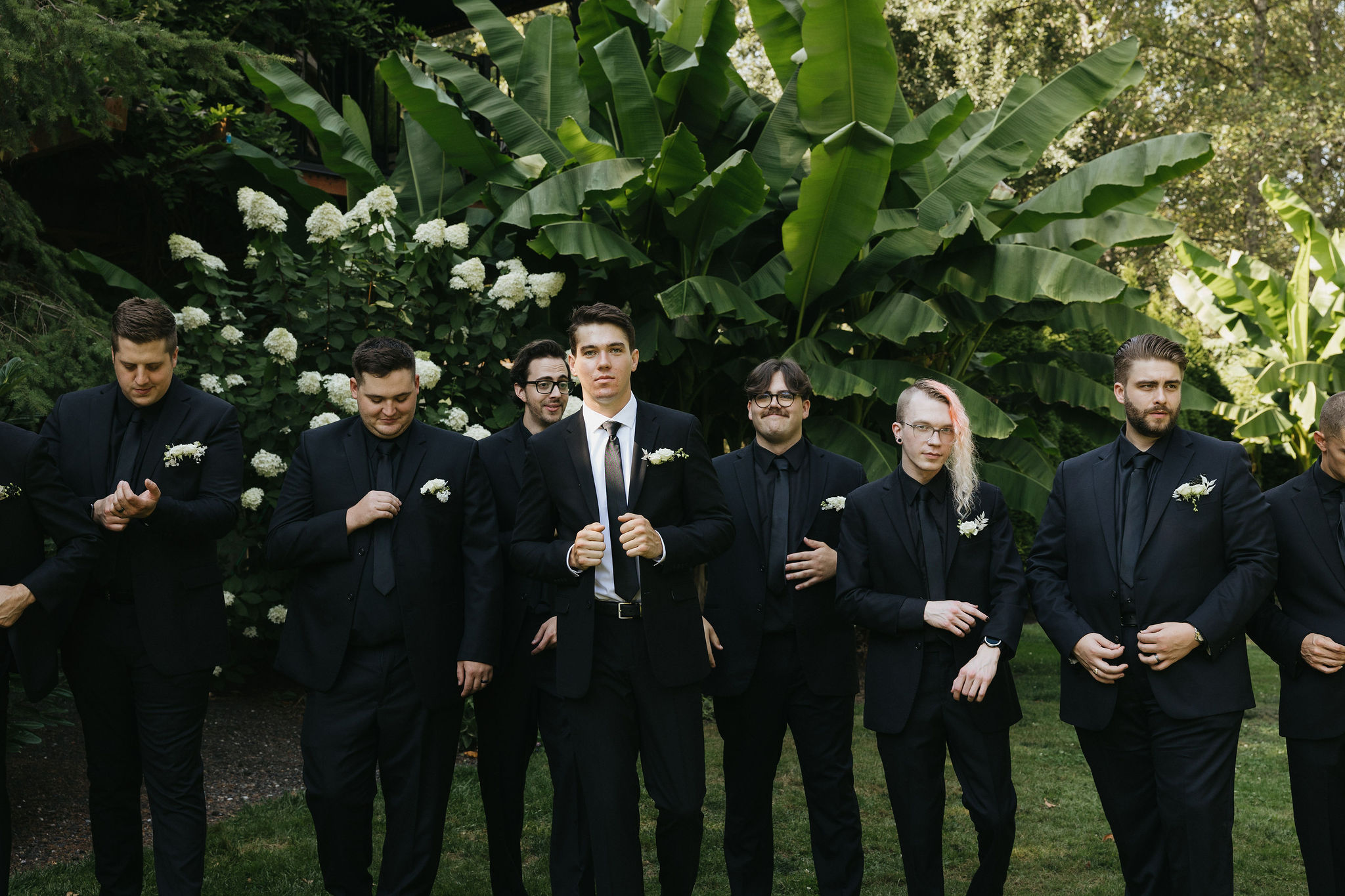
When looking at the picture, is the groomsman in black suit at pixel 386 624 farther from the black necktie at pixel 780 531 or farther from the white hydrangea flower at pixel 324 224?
the white hydrangea flower at pixel 324 224

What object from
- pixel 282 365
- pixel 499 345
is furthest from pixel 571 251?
pixel 282 365

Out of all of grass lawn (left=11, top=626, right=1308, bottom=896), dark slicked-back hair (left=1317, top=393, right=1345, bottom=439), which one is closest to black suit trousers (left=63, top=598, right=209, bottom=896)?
grass lawn (left=11, top=626, right=1308, bottom=896)

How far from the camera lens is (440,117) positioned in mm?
7934

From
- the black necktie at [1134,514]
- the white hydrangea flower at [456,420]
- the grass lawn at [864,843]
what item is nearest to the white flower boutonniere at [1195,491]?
the black necktie at [1134,514]

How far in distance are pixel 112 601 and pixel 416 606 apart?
1.17 meters

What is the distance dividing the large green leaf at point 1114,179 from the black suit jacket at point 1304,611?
169 inches

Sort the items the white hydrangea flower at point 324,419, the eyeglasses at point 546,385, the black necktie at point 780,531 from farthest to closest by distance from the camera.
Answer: the white hydrangea flower at point 324,419 < the eyeglasses at point 546,385 < the black necktie at point 780,531

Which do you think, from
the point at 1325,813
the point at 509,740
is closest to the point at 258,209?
the point at 509,740

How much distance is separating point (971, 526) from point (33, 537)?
351 centimetres

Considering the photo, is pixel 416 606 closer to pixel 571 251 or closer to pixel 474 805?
pixel 474 805

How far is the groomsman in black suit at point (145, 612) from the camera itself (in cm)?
402

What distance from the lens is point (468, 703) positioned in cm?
715

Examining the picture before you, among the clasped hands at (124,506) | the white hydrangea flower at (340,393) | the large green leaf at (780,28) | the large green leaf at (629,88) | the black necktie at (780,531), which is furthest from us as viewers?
the large green leaf at (780,28)

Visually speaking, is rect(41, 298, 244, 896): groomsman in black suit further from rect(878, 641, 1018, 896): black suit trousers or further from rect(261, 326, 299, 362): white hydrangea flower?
rect(878, 641, 1018, 896): black suit trousers
